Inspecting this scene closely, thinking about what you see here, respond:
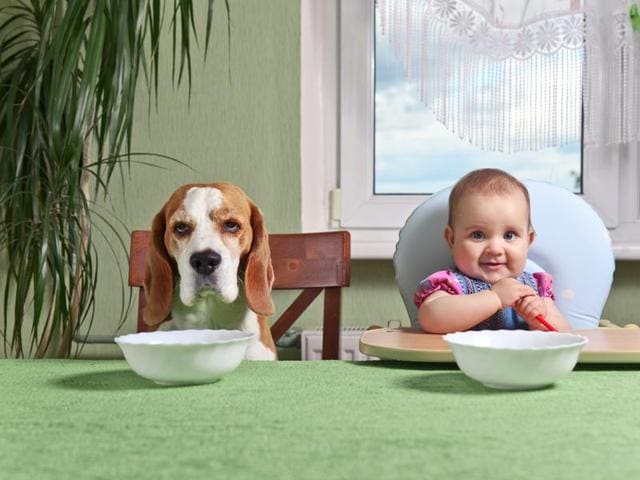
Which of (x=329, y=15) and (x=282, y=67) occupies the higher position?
(x=329, y=15)

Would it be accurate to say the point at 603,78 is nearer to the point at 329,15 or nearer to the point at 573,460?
the point at 329,15

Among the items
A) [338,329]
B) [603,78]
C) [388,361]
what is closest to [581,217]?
[338,329]

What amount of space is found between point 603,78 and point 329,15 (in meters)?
0.79

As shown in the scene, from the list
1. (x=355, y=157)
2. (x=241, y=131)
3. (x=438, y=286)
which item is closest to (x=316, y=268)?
(x=438, y=286)

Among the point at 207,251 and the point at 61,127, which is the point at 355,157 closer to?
the point at 61,127

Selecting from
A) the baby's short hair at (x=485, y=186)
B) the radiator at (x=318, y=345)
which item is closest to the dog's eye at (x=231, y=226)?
the baby's short hair at (x=485, y=186)

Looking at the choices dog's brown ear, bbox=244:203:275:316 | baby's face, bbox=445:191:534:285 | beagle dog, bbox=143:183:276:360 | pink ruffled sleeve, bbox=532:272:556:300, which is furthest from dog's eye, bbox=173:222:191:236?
pink ruffled sleeve, bbox=532:272:556:300

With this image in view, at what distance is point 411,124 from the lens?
2.43 meters

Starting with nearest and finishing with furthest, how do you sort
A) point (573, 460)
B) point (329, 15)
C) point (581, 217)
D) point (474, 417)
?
point (573, 460) → point (474, 417) → point (581, 217) → point (329, 15)

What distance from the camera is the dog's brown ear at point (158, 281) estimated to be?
1188mm

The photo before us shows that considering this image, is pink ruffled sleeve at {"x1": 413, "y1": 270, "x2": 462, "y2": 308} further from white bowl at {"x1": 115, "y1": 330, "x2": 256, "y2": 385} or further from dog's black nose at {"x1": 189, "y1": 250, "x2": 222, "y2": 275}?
white bowl at {"x1": 115, "y1": 330, "x2": 256, "y2": 385}

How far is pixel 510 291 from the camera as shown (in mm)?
1324

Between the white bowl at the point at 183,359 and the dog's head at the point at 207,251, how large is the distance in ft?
1.04

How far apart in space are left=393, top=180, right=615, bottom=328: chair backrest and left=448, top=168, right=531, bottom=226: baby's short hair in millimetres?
91
